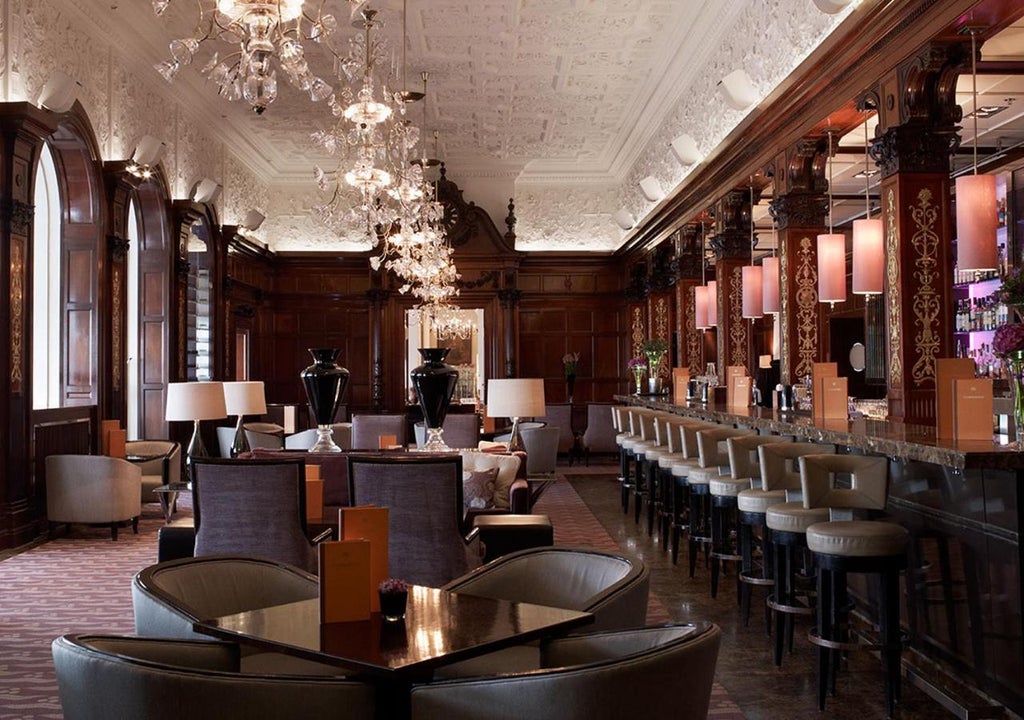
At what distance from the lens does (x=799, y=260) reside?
7.98 metres

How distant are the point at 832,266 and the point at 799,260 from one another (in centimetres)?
80

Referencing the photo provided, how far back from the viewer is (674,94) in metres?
12.1

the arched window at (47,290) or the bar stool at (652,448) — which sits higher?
the arched window at (47,290)

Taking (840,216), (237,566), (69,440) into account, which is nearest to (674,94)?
(840,216)

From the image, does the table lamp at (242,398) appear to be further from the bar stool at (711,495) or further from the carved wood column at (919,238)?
the carved wood column at (919,238)

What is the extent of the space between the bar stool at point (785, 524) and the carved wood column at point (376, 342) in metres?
11.6

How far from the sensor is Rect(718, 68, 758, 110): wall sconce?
862 cm

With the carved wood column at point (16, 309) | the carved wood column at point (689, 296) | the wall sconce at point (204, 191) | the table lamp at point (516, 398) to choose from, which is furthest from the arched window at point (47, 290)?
the carved wood column at point (689, 296)

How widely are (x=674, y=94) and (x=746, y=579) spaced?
8057mm

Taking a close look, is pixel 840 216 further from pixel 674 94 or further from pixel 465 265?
pixel 465 265

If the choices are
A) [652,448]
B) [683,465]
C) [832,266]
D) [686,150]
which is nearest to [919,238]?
[832,266]

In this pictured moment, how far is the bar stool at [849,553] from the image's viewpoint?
13.2ft

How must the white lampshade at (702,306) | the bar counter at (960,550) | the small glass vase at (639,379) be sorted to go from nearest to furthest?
the bar counter at (960,550), the white lampshade at (702,306), the small glass vase at (639,379)

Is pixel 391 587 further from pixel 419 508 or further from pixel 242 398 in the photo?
pixel 242 398
